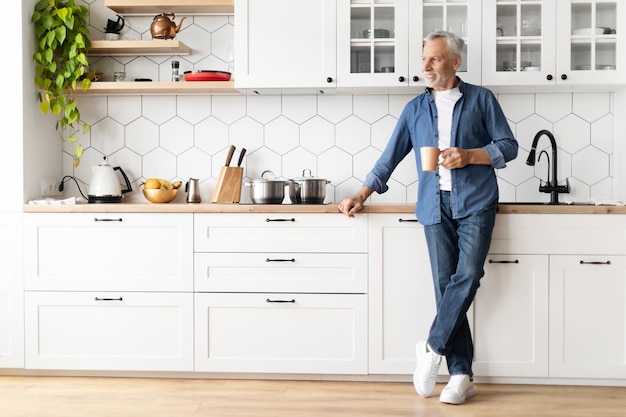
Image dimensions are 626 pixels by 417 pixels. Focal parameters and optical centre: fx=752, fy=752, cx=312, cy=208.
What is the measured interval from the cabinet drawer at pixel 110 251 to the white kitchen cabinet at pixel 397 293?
867 millimetres

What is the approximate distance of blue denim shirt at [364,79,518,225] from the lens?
3.25m

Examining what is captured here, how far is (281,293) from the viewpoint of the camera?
3.48 m

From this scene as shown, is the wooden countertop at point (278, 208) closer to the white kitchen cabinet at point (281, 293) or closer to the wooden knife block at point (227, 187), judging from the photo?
the white kitchen cabinet at point (281, 293)

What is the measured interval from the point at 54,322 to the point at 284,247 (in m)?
1.15

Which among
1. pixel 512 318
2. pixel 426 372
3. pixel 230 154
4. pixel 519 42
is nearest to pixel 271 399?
pixel 426 372

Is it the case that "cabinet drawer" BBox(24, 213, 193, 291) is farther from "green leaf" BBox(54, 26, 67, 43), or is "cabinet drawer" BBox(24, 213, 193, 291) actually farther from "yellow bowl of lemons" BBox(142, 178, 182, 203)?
"green leaf" BBox(54, 26, 67, 43)

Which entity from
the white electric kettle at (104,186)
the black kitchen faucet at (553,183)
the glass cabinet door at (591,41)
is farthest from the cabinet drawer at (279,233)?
the glass cabinet door at (591,41)

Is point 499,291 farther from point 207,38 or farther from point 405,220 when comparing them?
point 207,38

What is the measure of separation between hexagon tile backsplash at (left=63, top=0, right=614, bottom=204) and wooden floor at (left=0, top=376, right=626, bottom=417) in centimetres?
106

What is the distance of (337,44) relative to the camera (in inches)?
147

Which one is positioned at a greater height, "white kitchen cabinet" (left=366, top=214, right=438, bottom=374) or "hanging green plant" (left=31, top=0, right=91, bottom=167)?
"hanging green plant" (left=31, top=0, right=91, bottom=167)

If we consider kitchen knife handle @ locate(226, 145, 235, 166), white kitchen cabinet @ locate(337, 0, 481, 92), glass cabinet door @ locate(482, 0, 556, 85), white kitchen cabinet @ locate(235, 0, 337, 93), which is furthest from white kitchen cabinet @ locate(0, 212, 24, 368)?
glass cabinet door @ locate(482, 0, 556, 85)

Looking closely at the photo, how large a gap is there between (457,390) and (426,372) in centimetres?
15

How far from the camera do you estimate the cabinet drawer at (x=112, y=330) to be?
11.5 ft
